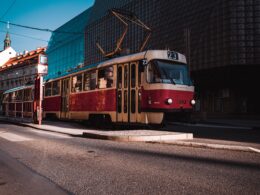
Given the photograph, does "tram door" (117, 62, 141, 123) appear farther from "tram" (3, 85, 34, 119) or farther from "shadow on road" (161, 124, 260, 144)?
"tram" (3, 85, 34, 119)

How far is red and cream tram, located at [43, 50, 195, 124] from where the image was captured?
11.5 meters

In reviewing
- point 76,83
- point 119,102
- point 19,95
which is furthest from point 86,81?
point 19,95

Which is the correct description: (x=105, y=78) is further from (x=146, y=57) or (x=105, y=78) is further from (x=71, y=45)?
(x=71, y=45)

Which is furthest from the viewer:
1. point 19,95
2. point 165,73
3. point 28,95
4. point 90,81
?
point 19,95

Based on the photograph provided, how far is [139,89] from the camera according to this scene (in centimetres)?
1195

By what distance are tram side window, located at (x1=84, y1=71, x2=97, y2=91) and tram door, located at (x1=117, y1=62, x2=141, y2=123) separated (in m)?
2.05

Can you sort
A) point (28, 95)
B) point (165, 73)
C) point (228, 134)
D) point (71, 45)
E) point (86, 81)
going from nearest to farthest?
point (165, 73), point (228, 134), point (86, 81), point (28, 95), point (71, 45)

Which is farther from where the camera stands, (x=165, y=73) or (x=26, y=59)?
(x=26, y=59)

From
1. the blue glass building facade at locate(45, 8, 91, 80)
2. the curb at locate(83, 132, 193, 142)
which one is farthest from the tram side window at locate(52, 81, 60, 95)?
the blue glass building facade at locate(45, 8, 91, 80)

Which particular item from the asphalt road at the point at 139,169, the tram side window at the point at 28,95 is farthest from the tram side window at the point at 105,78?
the tram side window at the point at 28,95

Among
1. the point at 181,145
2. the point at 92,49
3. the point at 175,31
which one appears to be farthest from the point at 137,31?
the point at 181,145

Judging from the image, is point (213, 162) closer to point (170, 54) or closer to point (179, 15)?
point (170, 54)

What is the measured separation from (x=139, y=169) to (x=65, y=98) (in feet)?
42.9

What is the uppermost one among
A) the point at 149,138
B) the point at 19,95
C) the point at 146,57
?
the point at 146,57
